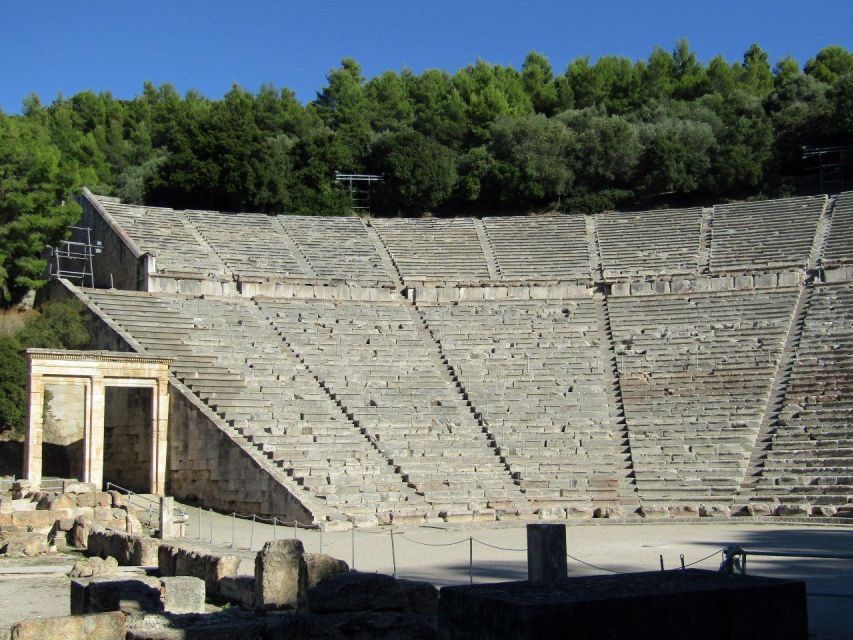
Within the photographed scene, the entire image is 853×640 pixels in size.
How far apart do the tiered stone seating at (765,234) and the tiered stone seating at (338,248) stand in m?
10.0

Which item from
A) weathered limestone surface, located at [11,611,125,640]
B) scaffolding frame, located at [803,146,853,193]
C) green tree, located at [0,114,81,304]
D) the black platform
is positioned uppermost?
scaffolding frame, located at [803,146,853,193]

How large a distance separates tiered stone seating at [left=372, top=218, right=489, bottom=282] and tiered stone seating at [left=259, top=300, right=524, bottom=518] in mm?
2418

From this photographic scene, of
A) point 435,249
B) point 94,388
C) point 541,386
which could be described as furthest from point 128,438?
point 435,249

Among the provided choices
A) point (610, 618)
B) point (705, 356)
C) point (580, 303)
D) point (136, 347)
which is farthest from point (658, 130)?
point (610, 618)

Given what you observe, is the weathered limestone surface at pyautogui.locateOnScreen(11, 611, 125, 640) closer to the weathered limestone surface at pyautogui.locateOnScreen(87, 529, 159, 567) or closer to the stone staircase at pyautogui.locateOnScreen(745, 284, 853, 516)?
the weathered limestone surface at pyautogui.locateOnScreen(87, 529, 159, 567)

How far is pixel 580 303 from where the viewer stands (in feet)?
93.6

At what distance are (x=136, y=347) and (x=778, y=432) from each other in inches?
553

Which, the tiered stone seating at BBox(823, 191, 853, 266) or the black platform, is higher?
the tiered stone seating at BBox(823, 191, 853, 266)

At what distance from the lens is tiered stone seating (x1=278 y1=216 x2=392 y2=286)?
2967 centimetres

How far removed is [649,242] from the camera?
31.6m

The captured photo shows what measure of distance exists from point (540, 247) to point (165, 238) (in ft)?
37.8

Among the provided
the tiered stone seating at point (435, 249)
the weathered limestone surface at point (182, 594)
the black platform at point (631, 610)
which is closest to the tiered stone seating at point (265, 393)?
the tiered stone seating at point (435, 249)

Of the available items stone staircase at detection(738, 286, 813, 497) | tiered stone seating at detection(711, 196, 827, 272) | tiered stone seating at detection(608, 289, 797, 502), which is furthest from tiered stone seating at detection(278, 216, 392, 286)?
stone staircase at detection(738, 286, 813, 497)

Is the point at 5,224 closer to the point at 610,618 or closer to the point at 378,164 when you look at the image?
the point at 378,164
